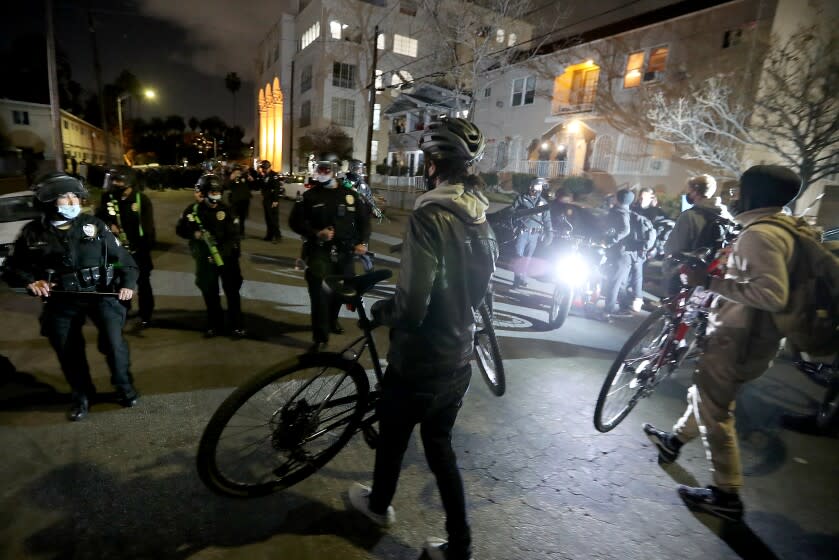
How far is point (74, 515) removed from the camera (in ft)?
8.27

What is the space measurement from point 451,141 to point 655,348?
289cm

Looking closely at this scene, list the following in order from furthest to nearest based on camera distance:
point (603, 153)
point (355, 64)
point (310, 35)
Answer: point (310, 35) < point (355, 64) < point (603, 153)

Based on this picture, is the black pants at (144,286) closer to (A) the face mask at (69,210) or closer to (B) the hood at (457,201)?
(A) the face mask at (69,210)

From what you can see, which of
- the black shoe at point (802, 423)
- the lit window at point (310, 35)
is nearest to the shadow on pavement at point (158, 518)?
the black shoe at point (802, 423)

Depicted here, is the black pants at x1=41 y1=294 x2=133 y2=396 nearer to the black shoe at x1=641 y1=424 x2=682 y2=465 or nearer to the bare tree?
the black shoe at x1=641 y1=424 x2=682 y2=465

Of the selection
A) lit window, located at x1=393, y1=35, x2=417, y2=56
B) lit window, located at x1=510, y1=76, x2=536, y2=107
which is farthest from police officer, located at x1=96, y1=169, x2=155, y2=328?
lit window, located at x1=393, y1=35, x2=417, y2=56

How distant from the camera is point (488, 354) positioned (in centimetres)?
438

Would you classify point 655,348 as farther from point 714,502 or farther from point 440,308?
point 440,308

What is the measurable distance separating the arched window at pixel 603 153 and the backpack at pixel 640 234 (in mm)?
14325

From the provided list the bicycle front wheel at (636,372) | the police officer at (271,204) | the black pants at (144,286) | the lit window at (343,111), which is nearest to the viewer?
the bicycle front wheel at (636,372)

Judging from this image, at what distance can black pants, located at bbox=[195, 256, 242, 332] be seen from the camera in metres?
5.29

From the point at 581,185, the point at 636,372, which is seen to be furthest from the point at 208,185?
the point at 581,185

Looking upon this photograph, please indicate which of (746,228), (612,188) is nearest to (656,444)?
(746,228)

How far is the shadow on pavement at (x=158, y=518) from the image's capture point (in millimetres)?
2346
